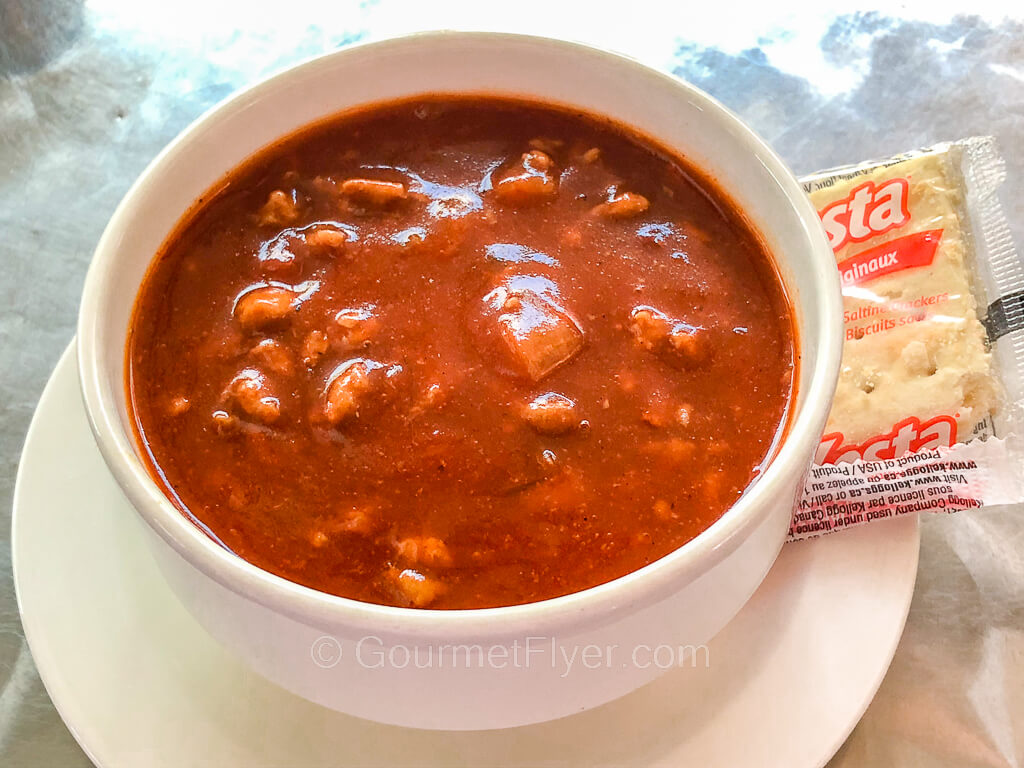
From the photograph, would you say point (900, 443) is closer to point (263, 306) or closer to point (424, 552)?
point (424, 552)

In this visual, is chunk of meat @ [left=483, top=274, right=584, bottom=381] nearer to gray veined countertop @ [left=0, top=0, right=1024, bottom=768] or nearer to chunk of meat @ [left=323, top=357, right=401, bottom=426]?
chunk of meat @ [left=323, top=357, right=401, bottom=426]

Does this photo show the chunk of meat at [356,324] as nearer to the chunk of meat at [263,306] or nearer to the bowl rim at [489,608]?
the chunk of meat at [263,306]

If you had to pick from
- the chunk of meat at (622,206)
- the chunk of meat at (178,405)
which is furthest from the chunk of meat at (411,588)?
the chunk of meat at (622,206)

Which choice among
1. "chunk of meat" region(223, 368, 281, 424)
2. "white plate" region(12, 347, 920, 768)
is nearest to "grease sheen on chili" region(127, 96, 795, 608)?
"chunk of meat" region(223, 368, 281, 424)

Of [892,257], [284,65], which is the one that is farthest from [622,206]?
[284,65]

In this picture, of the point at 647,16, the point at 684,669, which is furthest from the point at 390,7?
the point at 684,669

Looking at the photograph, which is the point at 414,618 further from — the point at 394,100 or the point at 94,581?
the point at 394,100
